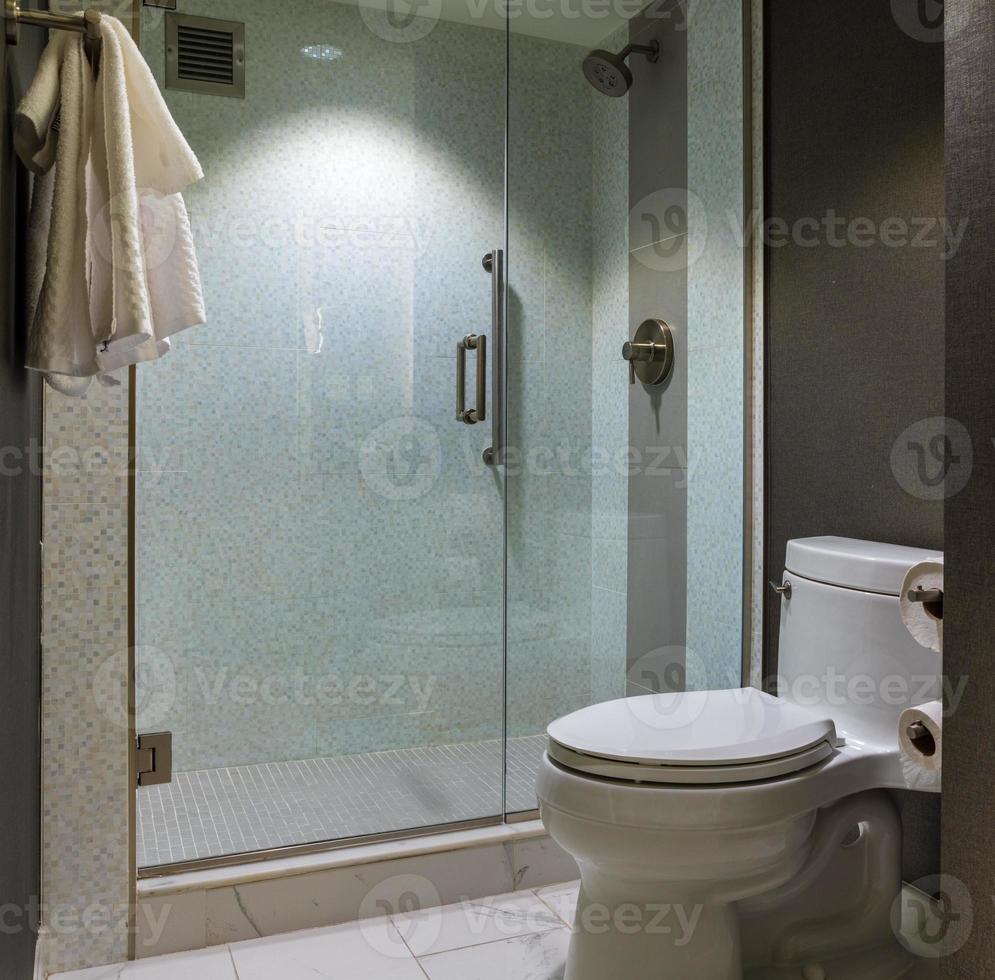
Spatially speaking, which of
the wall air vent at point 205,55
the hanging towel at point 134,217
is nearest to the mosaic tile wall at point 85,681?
the hanging towel at point 134,217

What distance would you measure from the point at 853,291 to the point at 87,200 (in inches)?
58.1

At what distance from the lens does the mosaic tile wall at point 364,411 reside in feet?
6.41

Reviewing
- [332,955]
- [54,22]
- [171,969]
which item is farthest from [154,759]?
[54,22]

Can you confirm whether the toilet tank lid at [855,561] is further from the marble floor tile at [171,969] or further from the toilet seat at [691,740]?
the marble floor tile at [171,969]

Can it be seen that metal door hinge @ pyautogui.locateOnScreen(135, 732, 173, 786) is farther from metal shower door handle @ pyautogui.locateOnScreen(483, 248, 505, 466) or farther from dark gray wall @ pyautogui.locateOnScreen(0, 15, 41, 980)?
metal shower door handle @ pyautogui.locateOnScreen(483, 248, 505, 466)

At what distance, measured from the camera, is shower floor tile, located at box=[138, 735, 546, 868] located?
1824 mm

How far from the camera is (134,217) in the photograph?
1.19 meters

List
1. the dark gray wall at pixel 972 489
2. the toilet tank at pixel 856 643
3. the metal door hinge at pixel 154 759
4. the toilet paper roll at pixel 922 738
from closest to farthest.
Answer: the dark gray wall at pixel 972 489
the toilet paper roll at pixel 922 738
the toilet tank at pixel 856 643
the metal door hinge at pixel 154 759

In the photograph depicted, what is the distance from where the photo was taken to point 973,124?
88 centimetres

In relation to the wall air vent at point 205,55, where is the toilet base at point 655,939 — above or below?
below

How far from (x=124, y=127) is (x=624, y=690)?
1.62 metres

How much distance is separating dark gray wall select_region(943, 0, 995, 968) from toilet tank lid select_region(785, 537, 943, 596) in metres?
0.65

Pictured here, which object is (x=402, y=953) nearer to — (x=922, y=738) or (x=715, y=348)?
(x=922, y=738)

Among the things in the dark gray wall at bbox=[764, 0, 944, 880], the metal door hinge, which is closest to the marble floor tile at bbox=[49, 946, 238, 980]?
the metal door hinge
